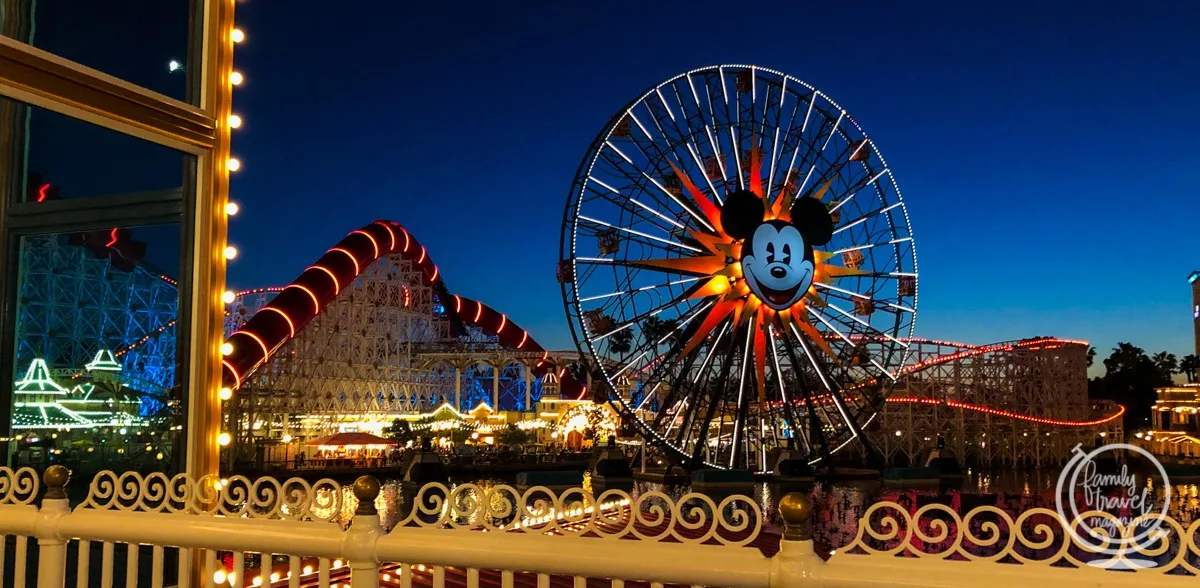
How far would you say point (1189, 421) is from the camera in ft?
179

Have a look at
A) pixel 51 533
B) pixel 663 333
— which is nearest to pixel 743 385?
pixel 663 333

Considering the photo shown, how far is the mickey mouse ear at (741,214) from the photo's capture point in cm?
2508

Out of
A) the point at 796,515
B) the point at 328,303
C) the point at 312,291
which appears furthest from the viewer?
the point at 328,303

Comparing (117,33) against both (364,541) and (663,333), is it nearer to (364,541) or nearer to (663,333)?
(364,541)

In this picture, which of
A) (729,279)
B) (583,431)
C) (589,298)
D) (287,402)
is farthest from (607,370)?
(583,431)

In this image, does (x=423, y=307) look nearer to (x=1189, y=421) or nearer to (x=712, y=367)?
(x=712, y=367)

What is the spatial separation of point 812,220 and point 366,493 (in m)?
24.0

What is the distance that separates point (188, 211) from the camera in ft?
17.5

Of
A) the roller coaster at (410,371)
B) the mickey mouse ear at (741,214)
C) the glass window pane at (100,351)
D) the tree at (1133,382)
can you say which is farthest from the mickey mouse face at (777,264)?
the tree at (1133,382)

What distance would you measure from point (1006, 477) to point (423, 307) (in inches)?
1033

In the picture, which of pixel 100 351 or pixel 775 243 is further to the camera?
pixel 775 243

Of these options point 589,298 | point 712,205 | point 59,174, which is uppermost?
point 712,205

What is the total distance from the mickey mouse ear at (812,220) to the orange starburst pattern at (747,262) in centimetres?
3

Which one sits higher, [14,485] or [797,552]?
[14,485]
